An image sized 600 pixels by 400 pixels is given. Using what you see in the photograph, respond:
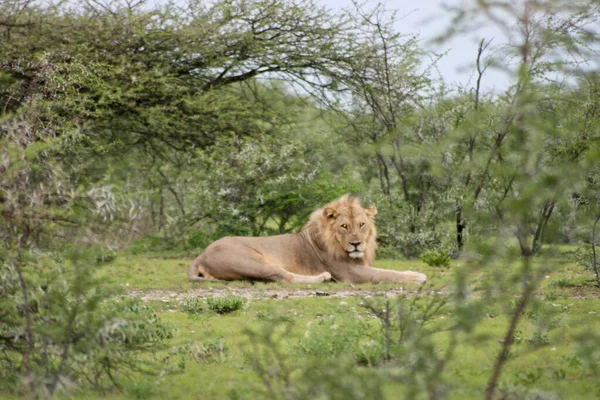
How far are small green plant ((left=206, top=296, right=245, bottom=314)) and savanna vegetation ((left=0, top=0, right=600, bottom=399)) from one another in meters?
0.03

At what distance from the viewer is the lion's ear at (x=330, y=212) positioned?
13008 millimetres

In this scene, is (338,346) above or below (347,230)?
below

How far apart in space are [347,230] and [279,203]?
5.38 metres

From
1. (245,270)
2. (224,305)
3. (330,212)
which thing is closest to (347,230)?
(330,212)

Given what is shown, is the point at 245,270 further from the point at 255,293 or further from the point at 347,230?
the point at 347,230

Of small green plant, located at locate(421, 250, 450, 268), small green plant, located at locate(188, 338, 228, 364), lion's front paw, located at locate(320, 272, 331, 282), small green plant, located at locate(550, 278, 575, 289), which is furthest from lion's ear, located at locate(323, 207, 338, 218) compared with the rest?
small green plant, located at locate(188, 338, 228, 364)

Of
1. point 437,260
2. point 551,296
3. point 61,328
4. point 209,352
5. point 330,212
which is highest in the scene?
point 330,212

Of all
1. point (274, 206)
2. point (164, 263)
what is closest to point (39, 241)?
point (164, 263)

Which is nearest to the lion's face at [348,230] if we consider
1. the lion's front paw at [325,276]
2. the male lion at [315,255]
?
the male lion at [315,255]

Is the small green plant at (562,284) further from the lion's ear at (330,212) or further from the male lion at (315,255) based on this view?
the lion's ear at (330,212)

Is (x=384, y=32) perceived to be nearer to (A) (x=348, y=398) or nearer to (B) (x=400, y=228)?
(B) (x=400, y=228)

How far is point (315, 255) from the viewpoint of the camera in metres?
13.2

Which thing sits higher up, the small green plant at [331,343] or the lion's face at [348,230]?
the lion's face at [348,230]

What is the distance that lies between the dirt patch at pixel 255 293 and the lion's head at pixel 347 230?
95cm
